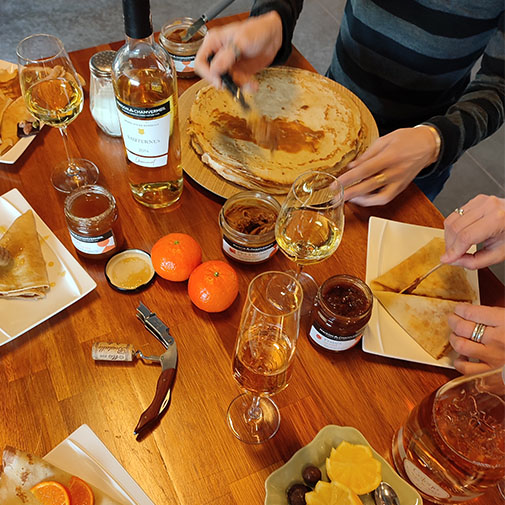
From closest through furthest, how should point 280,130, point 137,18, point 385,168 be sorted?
1. point 137,18
2. point 385,168
3. point 280,130

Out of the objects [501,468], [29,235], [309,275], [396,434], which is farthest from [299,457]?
[29,235]

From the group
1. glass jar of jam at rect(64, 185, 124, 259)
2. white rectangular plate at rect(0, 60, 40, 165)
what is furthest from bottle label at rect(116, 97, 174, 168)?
white rectangular plate at rect(0, 60, 40, 165)

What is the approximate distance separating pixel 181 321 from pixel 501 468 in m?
0.60

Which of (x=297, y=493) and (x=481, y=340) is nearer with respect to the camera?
(x=297, y=493)

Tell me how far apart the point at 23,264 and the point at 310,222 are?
0.58 m

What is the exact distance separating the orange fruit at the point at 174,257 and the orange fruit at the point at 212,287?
23 millimetres

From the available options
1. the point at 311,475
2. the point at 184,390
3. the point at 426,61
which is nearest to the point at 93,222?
the point at 184,390

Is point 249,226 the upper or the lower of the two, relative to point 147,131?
lower

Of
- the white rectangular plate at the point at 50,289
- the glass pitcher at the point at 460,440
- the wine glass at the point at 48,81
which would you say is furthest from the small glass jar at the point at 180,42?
the glass pitcher at the point at 460,440

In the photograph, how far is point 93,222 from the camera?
0.96 meters

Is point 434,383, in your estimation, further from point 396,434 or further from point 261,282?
point 261,282

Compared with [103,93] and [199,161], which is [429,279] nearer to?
[199,161]

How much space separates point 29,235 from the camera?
1.02 m

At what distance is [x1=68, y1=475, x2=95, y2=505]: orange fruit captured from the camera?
0.74 metres
